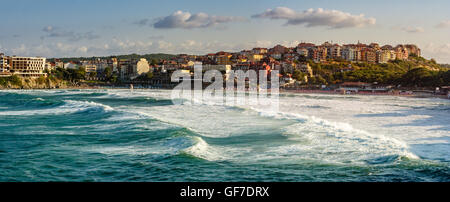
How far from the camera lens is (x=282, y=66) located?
8712 centimetres

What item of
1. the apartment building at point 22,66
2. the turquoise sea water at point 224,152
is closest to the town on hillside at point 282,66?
the apartment building at point 22,66

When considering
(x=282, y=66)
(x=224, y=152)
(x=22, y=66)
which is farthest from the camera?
(x=282, y=66)

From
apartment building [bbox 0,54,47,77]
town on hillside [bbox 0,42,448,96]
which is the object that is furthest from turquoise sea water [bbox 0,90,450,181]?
apartment building [bbox 0,54,47,77]

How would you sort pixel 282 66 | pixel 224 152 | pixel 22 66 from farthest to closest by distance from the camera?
pixel 282 66 < pixel 22 66 < pixel 224 152

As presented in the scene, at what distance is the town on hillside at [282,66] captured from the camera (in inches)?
2987

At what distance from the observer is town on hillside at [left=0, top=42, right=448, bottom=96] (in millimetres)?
75875

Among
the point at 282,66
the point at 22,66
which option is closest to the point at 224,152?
the point at 282,66

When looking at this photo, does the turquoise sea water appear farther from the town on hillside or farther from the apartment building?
the apartment building

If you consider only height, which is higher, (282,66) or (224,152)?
(282,66)

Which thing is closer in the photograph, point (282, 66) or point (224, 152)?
point (224, 152)

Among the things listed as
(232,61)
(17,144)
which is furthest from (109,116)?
(232,61)

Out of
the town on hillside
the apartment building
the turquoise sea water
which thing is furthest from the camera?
the apartment building

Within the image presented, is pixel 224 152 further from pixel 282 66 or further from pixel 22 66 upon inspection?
pixel 22 66
